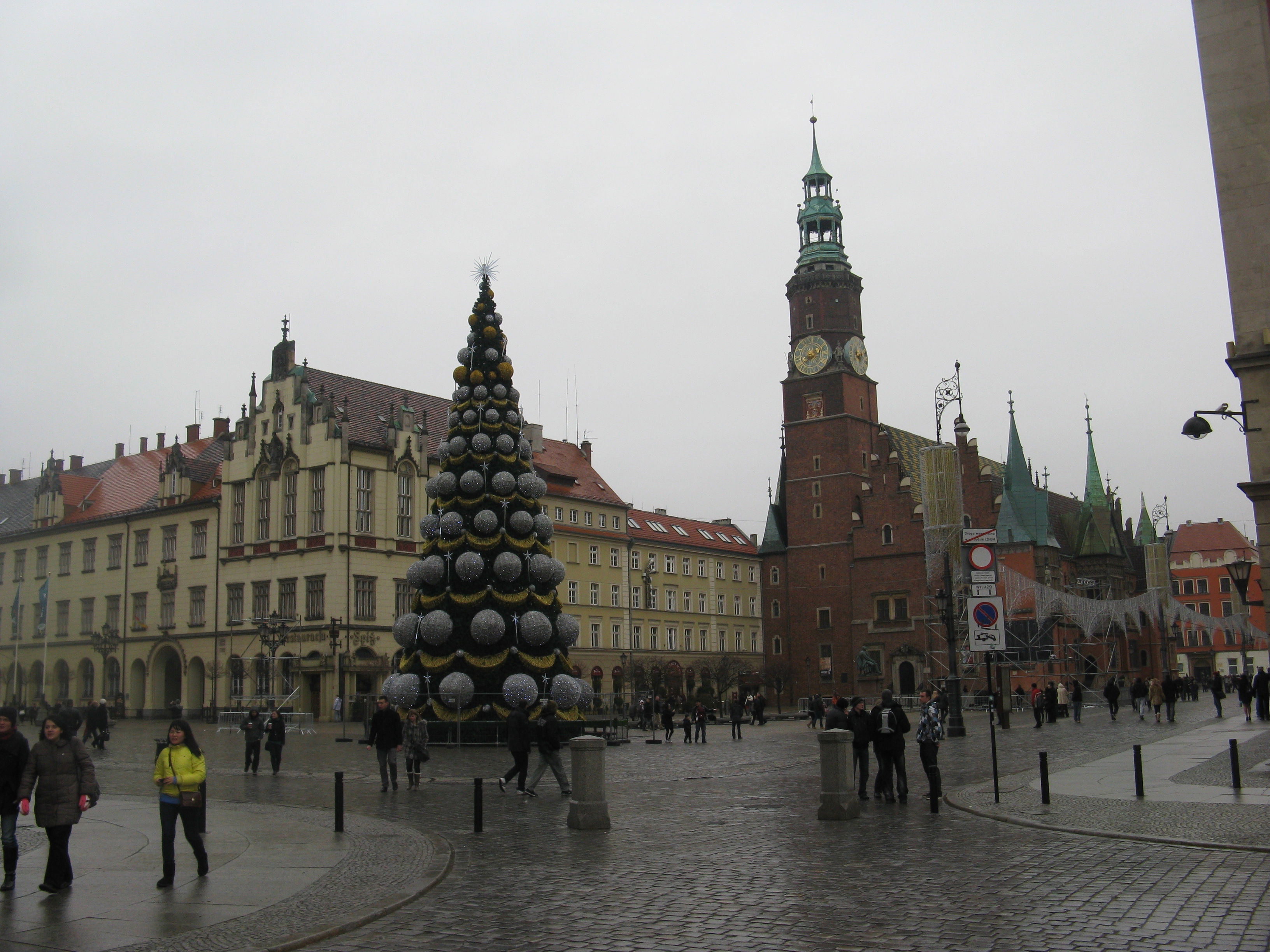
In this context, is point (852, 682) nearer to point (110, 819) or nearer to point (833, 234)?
point (833, 234)

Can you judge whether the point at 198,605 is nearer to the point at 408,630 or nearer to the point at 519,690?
the point at 408,630

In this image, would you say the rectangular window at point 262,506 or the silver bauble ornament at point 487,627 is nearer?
the silver bauble ornament at point 487,627

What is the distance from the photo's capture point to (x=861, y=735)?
1686cm

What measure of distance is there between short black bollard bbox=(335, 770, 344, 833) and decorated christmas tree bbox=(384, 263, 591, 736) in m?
16.3

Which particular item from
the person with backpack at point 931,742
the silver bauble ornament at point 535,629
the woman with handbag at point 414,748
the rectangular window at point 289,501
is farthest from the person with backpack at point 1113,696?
the rectangular window at point 289,501

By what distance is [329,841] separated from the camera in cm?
1340

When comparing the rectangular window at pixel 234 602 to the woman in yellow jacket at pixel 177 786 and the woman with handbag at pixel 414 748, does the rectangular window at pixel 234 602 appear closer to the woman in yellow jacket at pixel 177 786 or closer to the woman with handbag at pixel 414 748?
the woman with handbag at pixel 414 748

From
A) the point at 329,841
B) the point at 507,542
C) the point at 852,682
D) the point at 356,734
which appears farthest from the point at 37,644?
the point at 329,841

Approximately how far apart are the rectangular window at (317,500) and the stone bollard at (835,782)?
42.9 metres

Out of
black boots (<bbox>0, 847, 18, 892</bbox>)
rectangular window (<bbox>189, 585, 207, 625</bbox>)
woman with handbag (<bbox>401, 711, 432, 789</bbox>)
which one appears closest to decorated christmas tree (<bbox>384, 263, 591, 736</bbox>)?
woman with handbag (<bbox>401, 711, 432, 789</bbox>)

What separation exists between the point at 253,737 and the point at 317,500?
3192cm

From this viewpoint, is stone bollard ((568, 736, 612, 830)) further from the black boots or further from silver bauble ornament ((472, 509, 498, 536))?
silver bauble ornament ((472, 509, 498, 536))

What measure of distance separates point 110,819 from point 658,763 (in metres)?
13.7

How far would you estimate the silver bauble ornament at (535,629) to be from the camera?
3105 centimetres
